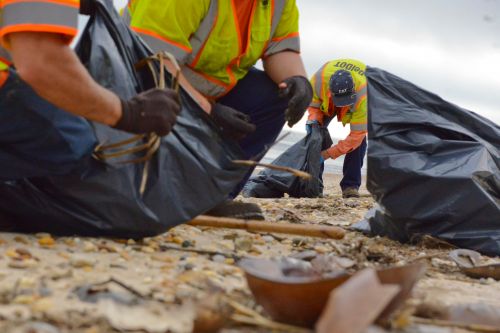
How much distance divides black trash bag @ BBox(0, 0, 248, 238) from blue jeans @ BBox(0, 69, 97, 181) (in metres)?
0.07

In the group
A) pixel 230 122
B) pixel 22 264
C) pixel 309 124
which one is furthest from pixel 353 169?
pixel 22 264

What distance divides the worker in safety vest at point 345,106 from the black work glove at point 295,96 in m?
2.83

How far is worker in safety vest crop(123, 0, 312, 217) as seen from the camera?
2941mm

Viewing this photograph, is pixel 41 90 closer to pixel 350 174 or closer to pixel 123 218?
pixel 123 218

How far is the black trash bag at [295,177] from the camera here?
6.18 m

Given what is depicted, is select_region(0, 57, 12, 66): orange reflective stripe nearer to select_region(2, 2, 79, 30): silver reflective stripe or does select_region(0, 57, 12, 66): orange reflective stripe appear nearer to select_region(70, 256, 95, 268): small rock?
select_region(2, 2, 79, 30): silver reflective stripe

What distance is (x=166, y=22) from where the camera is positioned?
9.66ft

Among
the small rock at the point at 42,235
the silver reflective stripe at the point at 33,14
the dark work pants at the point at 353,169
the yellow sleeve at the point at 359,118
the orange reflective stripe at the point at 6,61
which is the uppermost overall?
the silver reflective stripe at the point at 33,14

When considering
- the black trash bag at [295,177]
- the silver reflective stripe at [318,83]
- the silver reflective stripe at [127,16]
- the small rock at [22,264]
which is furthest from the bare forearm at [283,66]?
the silver reflective stripe at [318,83]

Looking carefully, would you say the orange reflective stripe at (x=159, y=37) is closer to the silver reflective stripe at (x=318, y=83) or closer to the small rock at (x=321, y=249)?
the small rock at (x=321, y=249)

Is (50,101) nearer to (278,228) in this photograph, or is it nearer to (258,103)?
(278,228)

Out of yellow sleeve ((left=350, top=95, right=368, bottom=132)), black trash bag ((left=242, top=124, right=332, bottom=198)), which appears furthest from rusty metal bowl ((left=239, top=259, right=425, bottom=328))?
yellow sleeve ((left=350, top=95, right=368, bottom=132))

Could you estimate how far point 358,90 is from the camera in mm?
6324

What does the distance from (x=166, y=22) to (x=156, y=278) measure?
1.41 meters
